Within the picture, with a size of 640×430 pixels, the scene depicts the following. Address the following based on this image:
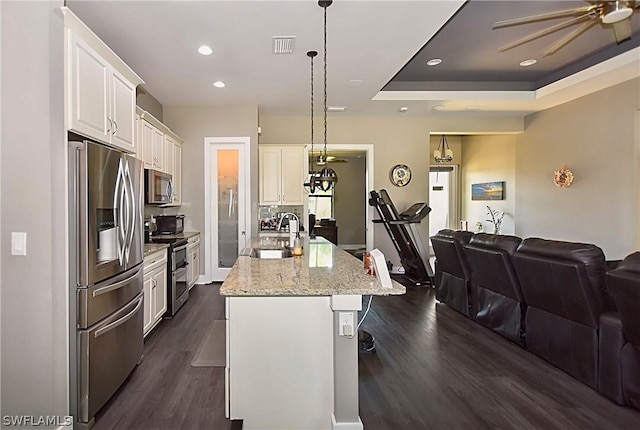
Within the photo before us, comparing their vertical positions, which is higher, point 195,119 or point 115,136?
point 195,119

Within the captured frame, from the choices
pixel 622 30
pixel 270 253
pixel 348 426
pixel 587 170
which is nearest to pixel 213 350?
pixel 270 253

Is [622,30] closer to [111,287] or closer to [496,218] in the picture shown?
[111,287]

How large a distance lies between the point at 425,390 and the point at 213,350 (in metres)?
1.89

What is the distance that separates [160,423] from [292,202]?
4.73 metres

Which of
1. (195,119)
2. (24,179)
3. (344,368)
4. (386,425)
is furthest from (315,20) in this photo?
(195,119)

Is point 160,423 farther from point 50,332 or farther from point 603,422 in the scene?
point 603,422

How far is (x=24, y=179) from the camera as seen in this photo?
2.03 meters

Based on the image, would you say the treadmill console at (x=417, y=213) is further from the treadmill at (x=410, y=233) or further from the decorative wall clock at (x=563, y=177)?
the decorative wall clock at (x=563, y=177)

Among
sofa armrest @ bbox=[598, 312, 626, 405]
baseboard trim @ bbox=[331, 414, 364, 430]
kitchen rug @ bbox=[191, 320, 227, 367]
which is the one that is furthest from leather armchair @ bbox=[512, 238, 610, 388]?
kitchen rug @ bbox=[191, 320, 227, 367]

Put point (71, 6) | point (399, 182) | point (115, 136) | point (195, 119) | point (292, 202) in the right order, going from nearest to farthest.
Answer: point (115, 136) → point (71, 6) → point (195, 119) → point (292, 202) → point (399, 182)

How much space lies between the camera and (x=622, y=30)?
3.23 meters

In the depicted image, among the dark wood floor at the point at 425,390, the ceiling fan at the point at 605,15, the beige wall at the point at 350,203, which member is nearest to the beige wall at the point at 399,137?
the dark wood floor at the point at 425,390

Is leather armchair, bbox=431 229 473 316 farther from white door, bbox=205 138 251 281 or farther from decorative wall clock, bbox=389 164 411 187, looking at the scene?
white door, bbox=205 138 251 281

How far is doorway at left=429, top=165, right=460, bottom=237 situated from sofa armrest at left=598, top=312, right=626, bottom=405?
24.8 feet
